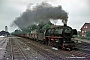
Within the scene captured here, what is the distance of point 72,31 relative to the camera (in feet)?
90.0

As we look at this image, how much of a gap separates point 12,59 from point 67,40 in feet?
36.8

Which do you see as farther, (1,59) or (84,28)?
(84,28)

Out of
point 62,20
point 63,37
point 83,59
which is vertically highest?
point 62,20

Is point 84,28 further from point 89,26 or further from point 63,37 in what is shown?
point 63,37

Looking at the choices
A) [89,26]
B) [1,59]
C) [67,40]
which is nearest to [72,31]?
[67,40]

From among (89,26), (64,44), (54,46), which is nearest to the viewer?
(64,44)

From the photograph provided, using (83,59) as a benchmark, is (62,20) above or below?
above

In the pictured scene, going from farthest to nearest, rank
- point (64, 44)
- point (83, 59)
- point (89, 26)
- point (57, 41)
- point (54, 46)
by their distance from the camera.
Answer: point (89, 26) → point (54, 46) → point (57, 41) → point (64, 44) → point (83, 59)

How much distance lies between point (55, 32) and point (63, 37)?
2.49m

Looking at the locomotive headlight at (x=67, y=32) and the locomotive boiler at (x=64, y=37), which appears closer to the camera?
the locomotive boiler at (x=64, y=37)

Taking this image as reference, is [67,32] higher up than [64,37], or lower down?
higher up

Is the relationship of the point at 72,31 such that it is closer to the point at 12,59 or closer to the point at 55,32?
the point at 55,32

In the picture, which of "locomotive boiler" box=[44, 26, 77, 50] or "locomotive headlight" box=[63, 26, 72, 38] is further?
"locomotive headlight" box=[63, 26, 72, 38]

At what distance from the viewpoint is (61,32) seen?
2722cm
